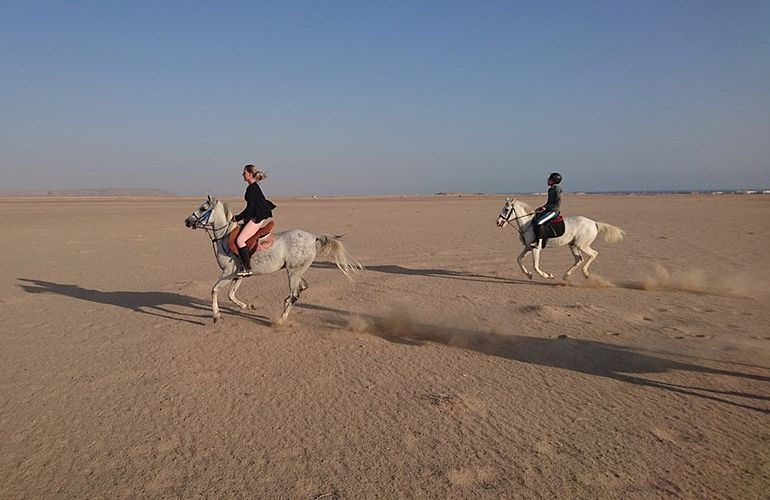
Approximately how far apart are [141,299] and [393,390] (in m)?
7.45

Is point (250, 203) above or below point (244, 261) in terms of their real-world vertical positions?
above

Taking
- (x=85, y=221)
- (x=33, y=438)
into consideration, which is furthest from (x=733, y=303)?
(x=85, y=221)

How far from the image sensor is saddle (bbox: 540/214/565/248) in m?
11.6

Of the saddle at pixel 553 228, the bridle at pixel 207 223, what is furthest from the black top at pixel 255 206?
the saddle at pixel 553 228

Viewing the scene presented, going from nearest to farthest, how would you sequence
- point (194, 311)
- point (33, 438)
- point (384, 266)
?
point (33, 438)
point (194, 311)
point (384, 266)

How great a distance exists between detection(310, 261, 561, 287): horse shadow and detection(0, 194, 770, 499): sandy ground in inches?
9.8

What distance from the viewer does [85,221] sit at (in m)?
31.1

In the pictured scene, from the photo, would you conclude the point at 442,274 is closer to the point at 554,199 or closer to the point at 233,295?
the point at 554,199

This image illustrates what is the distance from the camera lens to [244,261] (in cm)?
791

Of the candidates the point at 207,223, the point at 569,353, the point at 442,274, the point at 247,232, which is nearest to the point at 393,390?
the point at 569,353

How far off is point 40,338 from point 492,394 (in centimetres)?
756

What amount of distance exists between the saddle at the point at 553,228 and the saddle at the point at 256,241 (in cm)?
725

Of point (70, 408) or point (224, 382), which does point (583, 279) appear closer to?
point (224, 382)

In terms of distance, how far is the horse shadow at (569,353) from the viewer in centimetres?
564
